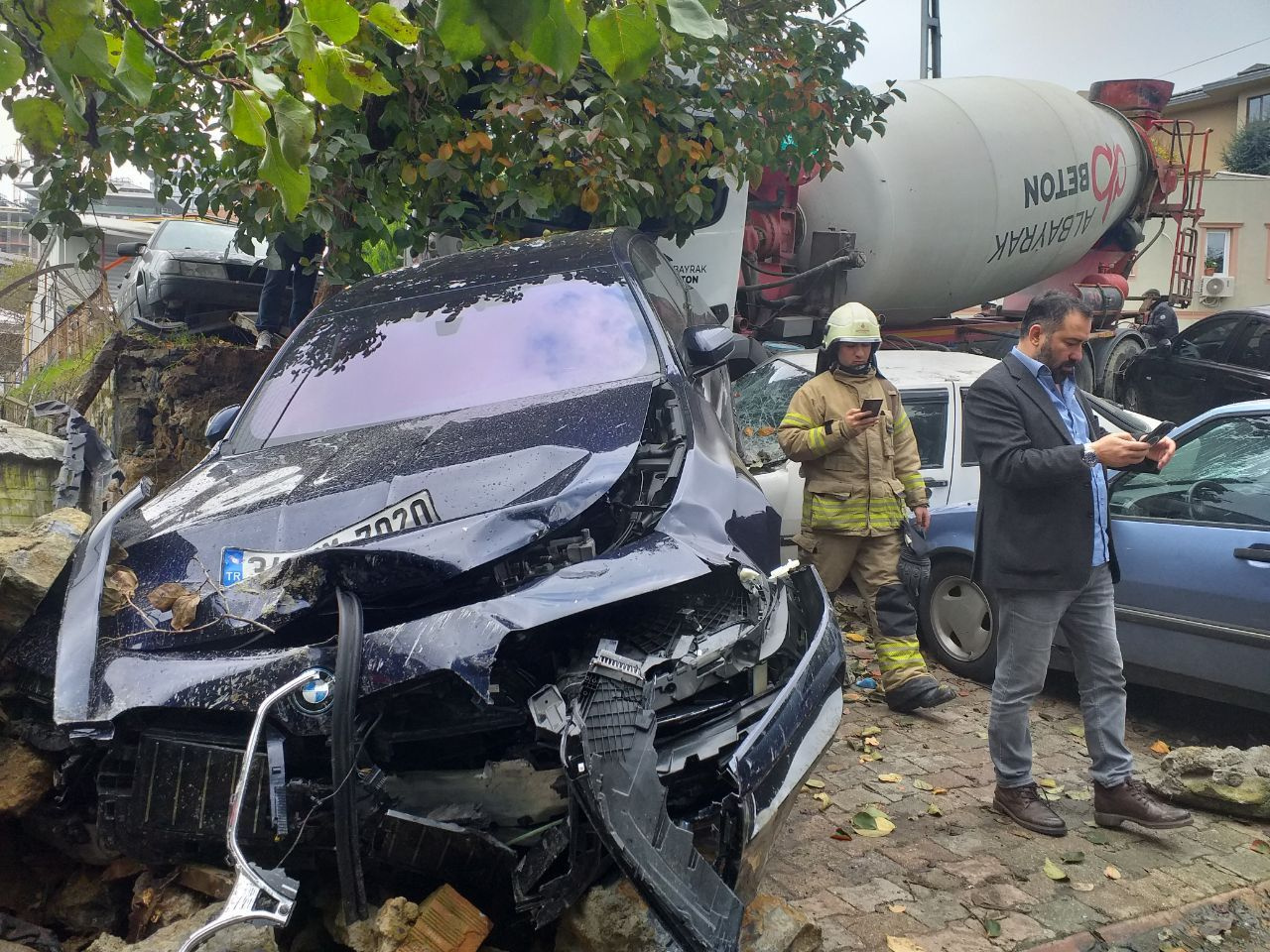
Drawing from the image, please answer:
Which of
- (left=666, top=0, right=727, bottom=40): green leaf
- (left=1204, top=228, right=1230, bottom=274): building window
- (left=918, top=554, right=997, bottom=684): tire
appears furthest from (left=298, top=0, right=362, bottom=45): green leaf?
(left=1204, top=228, right=1230, bottom=274): building window

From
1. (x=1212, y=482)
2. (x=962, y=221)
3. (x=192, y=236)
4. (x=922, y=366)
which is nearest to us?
(x=1212, y=482)

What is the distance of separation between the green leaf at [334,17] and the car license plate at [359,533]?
1.35 m

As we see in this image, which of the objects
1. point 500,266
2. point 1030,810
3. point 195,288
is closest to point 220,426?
Answer: point 500,266

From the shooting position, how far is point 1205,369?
1041 cm

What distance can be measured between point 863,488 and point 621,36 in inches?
137

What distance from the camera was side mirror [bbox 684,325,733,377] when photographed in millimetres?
4266

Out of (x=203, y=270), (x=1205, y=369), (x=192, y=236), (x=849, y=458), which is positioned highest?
(x=192, y=236)

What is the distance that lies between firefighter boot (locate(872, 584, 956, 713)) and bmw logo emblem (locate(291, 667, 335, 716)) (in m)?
3.15

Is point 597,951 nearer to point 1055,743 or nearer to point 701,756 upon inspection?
point 701,756

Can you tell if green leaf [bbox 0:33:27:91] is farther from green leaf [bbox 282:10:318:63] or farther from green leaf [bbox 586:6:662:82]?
green leaf [bbox 586:6:662:82]

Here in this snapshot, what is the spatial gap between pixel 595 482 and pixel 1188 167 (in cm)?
1233

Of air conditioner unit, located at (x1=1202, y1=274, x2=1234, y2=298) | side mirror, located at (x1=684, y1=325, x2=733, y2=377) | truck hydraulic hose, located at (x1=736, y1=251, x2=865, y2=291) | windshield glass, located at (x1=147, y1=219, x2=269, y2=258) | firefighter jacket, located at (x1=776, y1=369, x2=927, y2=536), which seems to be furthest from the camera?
air conditioner unit, located at (x1=1202, y1=274, x2=1234, y2=298)

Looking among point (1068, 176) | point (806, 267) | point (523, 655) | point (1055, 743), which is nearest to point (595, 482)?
point (523, 655)

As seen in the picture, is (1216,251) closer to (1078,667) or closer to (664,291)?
(664,291)
